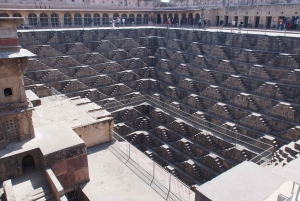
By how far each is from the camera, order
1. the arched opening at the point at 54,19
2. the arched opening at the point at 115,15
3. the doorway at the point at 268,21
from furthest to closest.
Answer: the arched opening at the point at 115,15 < the arched opening at the point at 54,19 < the doorway at the point at 268,21

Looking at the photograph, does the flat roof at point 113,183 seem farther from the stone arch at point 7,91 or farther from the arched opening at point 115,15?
the arched opening at point 115,15

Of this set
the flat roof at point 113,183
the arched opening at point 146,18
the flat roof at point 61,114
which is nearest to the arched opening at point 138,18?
the arched opening at point 146,18

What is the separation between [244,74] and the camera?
15.0 m

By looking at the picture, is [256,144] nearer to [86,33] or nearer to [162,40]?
[162,40]

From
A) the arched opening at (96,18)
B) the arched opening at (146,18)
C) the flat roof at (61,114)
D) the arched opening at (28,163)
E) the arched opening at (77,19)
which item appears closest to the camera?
the arched opening at (28,163)

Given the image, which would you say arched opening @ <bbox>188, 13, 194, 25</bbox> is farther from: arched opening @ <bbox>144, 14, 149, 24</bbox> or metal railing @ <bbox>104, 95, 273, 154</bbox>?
metal railing @ <bbox>104, 95, 273, 154</bbox>

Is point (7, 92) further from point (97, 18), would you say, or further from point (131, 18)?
point (131, 18)

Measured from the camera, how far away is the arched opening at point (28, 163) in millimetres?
8820

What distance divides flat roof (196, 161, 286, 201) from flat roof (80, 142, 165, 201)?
2.94 meters

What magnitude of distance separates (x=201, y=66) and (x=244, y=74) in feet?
10.0

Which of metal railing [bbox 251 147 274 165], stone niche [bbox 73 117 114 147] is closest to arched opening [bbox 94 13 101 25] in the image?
stone niche [bbox 73 117 114 147]

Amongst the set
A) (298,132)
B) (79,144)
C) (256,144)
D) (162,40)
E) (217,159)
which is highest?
(162,40)

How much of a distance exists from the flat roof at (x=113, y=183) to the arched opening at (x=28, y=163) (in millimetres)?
1735

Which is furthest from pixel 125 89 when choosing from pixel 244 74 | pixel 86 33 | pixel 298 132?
pixel 298 132
